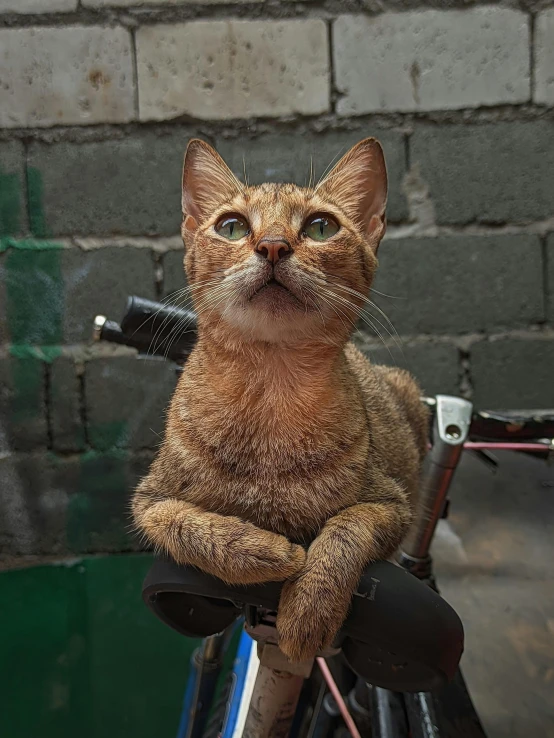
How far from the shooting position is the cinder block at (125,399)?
221cm

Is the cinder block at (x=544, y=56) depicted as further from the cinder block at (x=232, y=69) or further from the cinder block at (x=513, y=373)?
the cinder block at (x=513, y=373)

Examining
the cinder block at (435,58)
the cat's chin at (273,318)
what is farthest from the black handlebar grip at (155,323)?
the cinder block at (435,58)

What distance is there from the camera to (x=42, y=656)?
6.61 ft

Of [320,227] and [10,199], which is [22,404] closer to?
[10,199]

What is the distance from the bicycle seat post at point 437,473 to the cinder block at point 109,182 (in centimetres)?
141

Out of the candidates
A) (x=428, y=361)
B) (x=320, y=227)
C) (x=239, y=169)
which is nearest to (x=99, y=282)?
(x=239, y=169)

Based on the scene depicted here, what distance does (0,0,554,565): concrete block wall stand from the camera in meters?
2.02

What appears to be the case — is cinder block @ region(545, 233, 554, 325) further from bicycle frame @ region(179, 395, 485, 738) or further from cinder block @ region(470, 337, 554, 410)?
bicycle frame @ region(179, 395, 485, 738)

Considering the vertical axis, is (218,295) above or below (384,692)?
above

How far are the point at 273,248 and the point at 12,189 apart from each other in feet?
5.80

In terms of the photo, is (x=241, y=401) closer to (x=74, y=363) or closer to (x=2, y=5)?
(x=74, y=363)

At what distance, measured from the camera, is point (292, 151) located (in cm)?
209

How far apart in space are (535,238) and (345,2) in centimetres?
109

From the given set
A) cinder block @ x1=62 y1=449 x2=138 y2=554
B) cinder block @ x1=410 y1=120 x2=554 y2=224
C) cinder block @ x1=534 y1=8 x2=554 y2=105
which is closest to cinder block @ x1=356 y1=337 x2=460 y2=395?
cinder block @ x1=410 y1=120 x2=554 y2=224
